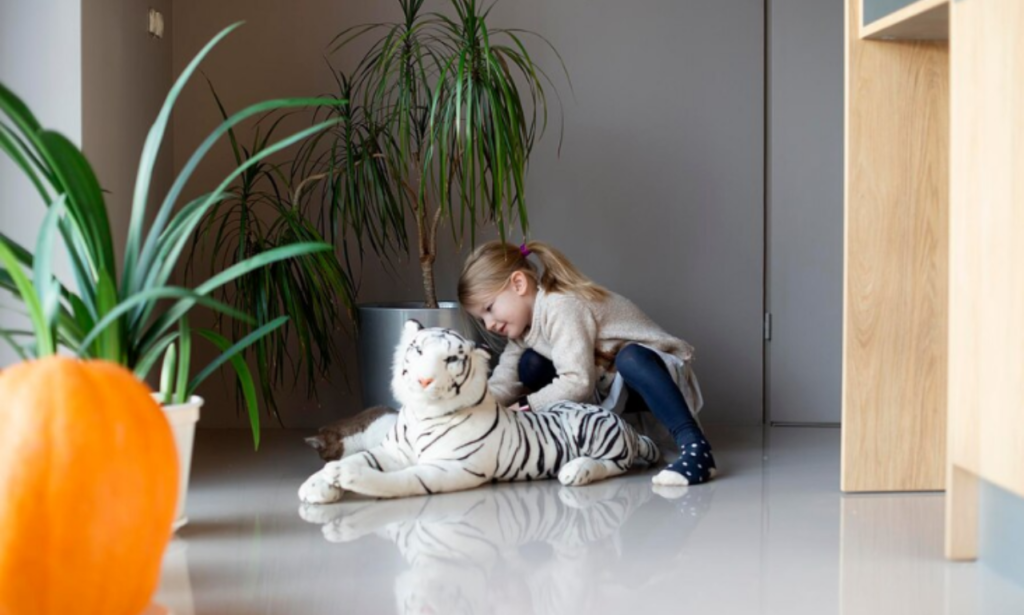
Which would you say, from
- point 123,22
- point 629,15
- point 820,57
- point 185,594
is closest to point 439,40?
point 629,15

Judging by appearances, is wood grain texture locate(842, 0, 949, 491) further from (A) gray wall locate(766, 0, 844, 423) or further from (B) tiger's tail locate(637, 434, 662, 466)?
(A) gray wall locate(766, 0, 844, 423)

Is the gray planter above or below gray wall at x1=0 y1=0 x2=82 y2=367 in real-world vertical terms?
below

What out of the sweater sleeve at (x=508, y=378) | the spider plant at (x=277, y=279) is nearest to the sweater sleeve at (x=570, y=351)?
the sweater sleeve at (x=508, y=378)

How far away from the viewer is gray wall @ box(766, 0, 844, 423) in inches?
136

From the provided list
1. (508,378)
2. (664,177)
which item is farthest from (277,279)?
(664,177)

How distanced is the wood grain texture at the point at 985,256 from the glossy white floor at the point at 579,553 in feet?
0.63

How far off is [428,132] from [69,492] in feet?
6.08

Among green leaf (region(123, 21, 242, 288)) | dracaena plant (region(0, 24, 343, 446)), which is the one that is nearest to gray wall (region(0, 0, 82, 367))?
dracaena plant (region(0, 24, 343, 446))

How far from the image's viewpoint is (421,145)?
317cm

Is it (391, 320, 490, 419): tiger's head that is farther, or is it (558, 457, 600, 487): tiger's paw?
(558, 457, 600, 487): tiger's paw

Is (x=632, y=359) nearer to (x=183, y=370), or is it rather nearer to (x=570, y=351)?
(x=570, y=351)

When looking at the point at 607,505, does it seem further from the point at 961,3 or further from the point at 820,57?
the point at 820,57

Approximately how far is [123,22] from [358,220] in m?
0.73

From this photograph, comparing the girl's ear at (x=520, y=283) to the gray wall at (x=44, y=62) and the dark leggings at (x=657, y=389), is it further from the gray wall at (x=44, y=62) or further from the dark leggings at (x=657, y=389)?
the gray wall at (x=44, y=62)
